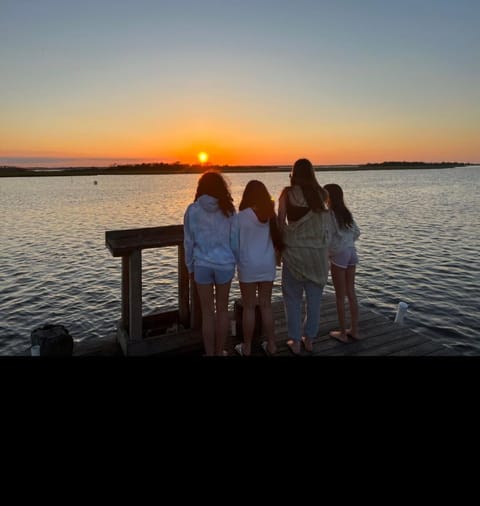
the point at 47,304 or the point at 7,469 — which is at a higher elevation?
the point at 7,469

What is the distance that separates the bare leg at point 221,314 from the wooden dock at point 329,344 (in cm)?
63

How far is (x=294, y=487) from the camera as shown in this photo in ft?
1.73

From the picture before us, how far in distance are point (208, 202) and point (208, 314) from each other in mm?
1238

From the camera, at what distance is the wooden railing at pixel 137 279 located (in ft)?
14.1

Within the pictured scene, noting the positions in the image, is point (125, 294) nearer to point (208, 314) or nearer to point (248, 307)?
point (208, 314)

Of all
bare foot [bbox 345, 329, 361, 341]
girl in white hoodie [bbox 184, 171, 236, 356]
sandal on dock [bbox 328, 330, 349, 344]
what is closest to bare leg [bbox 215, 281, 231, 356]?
girl in white hoodie [bbox 184, 171, 236, 356]

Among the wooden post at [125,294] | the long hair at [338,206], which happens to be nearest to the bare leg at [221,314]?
the wooden post at [125,294]

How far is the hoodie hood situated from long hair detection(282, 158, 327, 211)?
35.2 inches

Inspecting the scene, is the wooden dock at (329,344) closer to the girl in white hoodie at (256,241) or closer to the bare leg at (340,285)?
the bare leg at (340,285)

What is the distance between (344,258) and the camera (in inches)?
186

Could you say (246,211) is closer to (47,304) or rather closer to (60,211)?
(47,304)

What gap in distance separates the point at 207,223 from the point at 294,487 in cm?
343

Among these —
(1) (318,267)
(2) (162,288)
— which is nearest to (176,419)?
(1) (318,267)

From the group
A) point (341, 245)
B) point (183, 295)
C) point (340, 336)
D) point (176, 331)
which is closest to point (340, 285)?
point (341, 245)
